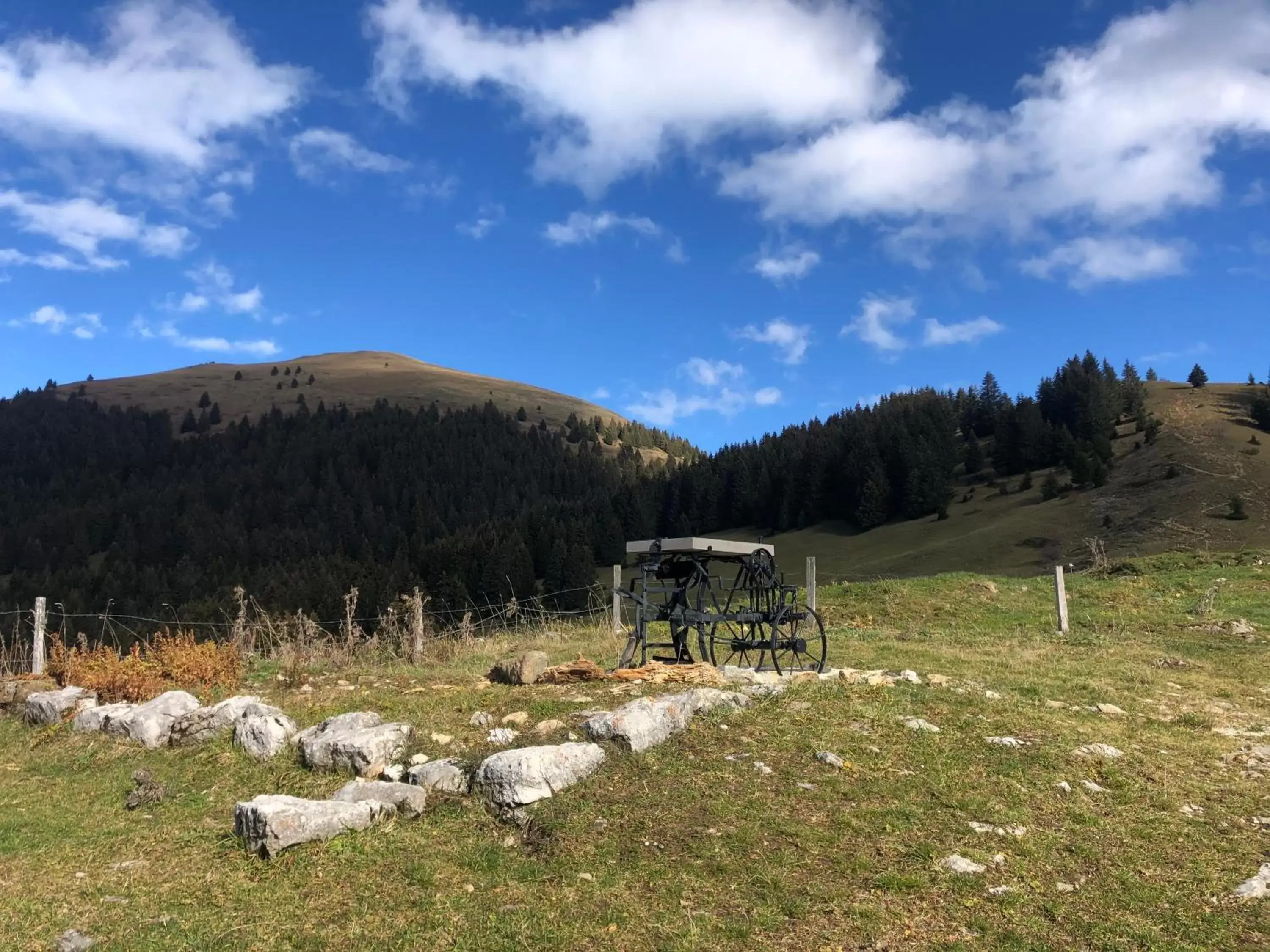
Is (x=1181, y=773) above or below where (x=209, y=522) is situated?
below

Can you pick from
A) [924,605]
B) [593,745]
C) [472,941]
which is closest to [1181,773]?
[593,745]

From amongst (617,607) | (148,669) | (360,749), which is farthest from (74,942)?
(617,607)

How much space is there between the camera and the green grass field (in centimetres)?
482

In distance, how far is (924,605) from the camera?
72.0ft

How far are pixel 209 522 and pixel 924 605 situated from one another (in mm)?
119850

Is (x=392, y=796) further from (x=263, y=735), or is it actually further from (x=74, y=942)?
(x=263, y=735)

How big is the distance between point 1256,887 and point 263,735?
8.71 metres

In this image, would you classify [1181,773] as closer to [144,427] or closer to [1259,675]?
[1259,675]

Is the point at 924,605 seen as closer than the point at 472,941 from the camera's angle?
No

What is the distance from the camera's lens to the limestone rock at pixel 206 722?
912 centimetres

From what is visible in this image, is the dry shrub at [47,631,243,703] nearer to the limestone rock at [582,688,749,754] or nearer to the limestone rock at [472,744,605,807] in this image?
the limestone rock at [472,744,605,807]

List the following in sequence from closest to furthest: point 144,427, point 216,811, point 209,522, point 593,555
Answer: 1. point 216,811
2. point 593,555
3. point 209,522
4. point 144,427

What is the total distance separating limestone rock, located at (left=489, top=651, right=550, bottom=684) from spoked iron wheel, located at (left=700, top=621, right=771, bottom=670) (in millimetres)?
2551

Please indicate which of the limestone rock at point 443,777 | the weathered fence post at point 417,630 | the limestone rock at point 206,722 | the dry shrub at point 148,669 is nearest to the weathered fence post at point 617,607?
the weathered fence post at point 417,630
